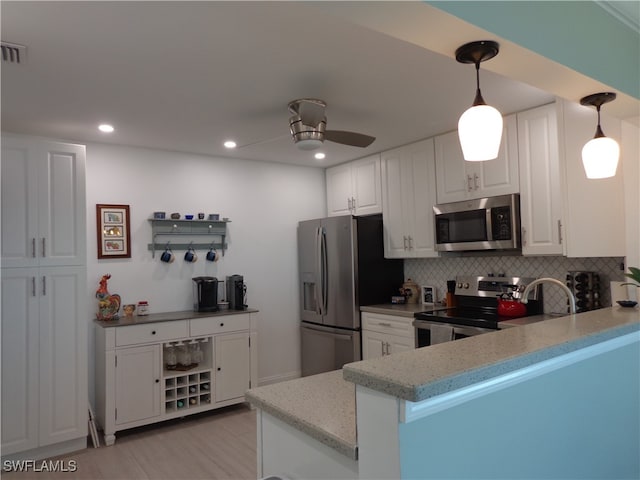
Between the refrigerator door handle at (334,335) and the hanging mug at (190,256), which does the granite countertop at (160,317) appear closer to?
the hanging mug at (190,256)

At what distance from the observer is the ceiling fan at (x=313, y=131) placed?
2.65 meters

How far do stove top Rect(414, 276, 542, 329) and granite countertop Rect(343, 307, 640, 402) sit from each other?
1511mm

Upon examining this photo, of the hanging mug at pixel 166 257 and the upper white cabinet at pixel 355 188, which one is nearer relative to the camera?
the hanging mug at pixel 166 257

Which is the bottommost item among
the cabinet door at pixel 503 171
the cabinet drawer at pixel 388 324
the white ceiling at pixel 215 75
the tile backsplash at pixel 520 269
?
the cabinet drawer at pixel 388 324

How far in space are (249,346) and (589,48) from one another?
3341 mm

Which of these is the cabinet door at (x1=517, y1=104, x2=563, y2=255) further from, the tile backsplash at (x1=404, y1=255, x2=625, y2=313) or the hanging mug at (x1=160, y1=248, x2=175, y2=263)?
the hanging mug at (x1=160, y1=248, x2=175, y2=263)

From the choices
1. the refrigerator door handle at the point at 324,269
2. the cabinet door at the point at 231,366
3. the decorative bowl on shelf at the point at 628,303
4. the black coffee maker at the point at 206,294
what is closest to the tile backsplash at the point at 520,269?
the refrigerator door handle at the point at 324,269

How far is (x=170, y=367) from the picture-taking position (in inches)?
149

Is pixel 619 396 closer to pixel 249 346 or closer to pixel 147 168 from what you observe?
pixel 249 346

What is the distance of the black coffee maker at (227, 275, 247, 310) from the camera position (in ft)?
13.6

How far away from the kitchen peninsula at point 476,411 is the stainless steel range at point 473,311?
4.34 feet

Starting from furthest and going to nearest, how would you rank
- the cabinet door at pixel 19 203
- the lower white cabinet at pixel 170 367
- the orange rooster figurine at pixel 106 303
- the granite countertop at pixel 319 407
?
the orange rooster figurine at pixel 106 303, the lower white cabinet at pixel 170 367, the cabinet door at pixel 19 203, the granite countertop at pixel 319 407

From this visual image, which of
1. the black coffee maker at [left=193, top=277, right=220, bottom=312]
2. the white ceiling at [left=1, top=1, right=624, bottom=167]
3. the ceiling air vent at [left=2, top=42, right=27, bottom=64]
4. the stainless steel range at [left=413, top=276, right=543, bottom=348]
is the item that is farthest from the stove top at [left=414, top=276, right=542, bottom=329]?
the ceiling air vent at [left=2, top=42, right=27, bottom=64]

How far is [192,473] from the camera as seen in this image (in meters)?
2.85
